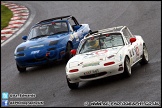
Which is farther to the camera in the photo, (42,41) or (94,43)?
(42,41)

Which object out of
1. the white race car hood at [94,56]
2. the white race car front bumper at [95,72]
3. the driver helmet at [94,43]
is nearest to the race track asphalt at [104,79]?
the white race car front bumper at [95,72]

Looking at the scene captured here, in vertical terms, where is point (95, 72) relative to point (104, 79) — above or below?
above

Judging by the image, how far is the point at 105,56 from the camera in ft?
39.0

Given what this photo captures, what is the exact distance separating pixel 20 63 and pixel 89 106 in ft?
19.7

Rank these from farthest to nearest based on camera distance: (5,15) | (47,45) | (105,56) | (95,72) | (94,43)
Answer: (5,15) → (47,45) → (94,43) → (105,56) → (95,72)

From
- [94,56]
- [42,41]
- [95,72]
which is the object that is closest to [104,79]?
[94,56]

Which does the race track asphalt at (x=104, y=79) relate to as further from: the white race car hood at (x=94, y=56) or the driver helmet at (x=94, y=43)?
the driver helmet at (x=94, y=43)

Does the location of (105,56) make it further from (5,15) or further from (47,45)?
(5,15)

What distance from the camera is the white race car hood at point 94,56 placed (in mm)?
11852

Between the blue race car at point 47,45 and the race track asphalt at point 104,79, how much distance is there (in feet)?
0.89

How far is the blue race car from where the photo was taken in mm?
15336

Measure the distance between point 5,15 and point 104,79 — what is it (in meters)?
15.9

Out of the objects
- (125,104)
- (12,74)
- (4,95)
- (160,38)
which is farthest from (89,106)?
(160,38)

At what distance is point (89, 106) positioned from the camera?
31.8 ft
